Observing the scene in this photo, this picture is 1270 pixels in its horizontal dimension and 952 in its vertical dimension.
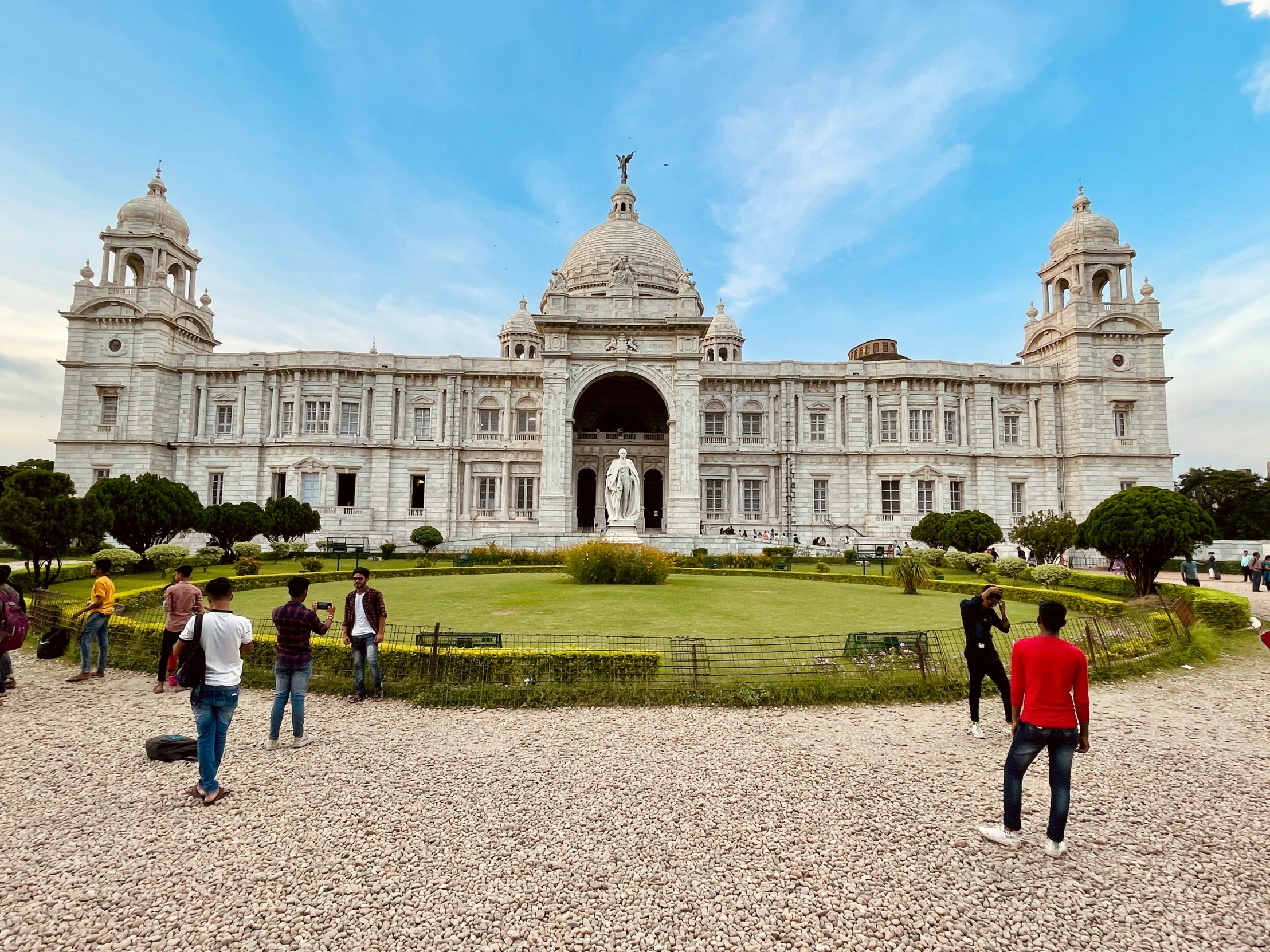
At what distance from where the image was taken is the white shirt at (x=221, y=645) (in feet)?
18.1

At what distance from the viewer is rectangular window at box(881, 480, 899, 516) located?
135ft

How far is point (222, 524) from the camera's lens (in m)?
25.5

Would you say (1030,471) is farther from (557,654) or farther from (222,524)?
(222,524)

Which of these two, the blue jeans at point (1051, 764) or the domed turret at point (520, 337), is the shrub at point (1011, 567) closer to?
the blue jeans at point (1051, 764)

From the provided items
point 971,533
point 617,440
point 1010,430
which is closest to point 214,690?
point 971,533

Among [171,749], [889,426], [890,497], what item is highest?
[889,426]

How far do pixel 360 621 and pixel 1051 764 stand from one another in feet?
25.1

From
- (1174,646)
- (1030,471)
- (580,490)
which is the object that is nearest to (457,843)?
(1174,646)

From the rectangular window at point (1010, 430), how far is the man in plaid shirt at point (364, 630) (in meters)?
43.3

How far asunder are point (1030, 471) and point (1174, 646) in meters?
34.1

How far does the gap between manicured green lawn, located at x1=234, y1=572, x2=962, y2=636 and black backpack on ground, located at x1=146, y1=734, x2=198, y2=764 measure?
5617 millimetres

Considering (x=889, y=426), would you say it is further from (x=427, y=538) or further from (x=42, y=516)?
(x=42, y=516)

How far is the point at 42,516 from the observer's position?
52.1 feet

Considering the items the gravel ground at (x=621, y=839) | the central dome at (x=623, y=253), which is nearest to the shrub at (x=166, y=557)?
the gravel ground at (x=621, y=839)
